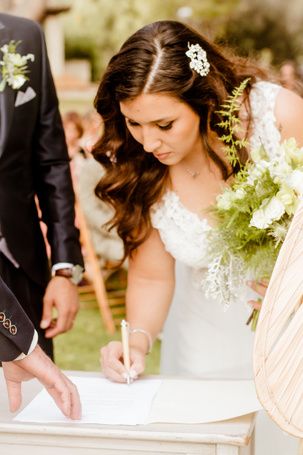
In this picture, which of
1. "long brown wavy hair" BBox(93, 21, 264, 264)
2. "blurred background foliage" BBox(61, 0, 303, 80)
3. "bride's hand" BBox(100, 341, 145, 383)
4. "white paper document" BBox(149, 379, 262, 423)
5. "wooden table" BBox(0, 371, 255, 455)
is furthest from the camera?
"blurred background foliage" BBox(61, 0, 303, 80)

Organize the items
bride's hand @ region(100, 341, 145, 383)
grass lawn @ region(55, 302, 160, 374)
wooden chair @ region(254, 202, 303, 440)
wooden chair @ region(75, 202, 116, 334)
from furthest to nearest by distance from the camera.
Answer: wooden chair @ region(75, 202, 116, 334) → grass lawn @ region(55, 302, 160, 374) → bride's hand @ region(100, 341, 145, 383) → wooden chair @ region(254, 202, 303, 440)

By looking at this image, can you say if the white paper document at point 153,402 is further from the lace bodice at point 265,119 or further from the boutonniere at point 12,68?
the boutonniere at point 12,68

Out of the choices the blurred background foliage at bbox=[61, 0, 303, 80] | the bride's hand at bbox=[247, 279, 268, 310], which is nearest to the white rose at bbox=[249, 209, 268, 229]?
the bride's hand at bbox=[247, 279, 268, 310]

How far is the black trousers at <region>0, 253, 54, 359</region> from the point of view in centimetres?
268

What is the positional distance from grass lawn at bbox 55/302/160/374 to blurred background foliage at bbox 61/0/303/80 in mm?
4164

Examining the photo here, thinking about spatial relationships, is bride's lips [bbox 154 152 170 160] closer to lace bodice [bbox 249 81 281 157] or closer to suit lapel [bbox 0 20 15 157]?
lace bodice [bbox 249 81 281 157]

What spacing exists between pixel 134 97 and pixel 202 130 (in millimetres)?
311

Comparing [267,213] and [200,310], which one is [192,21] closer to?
[200,310]

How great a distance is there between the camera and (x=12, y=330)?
1.76 meters

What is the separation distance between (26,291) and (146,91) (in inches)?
35.2

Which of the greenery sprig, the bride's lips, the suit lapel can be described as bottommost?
the suit lapel

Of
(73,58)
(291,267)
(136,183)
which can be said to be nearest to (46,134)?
(136,183)

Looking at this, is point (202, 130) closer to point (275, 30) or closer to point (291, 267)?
point (291, 267)

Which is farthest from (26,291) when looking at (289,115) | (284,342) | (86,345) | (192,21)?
(192,21)
